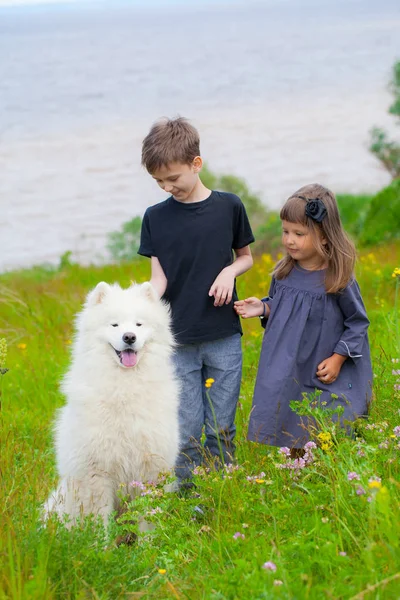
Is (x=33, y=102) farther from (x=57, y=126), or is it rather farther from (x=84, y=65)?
(x=84, y=65)

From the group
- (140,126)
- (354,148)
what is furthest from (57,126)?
(354,148)

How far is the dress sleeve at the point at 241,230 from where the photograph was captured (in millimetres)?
4262

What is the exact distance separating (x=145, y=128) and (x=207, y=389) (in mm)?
25435

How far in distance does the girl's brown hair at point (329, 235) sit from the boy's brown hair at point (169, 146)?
63 cm

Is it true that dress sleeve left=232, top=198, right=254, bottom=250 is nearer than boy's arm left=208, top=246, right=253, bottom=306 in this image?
No

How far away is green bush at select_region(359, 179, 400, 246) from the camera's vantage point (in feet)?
32.7

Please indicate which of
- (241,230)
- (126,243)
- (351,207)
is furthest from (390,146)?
(241,230)

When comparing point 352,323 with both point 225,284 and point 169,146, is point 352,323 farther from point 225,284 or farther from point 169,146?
point 169,146

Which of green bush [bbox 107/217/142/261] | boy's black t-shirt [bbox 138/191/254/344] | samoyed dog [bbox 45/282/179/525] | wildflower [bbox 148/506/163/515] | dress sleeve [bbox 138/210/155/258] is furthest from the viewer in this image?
green bush [bbox 107/217/142/261]

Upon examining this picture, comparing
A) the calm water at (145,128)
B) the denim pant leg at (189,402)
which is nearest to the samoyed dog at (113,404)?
the denim pant leg at (189,402)

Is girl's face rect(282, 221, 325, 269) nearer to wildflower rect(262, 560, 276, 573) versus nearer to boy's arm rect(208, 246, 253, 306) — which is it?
boy's arm rect(208, 246, 253, 306)

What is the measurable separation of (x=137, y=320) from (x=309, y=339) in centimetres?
95

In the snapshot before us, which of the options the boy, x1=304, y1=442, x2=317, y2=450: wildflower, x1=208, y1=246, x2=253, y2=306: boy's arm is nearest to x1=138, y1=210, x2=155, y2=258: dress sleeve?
the boy

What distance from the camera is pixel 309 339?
154 inches
